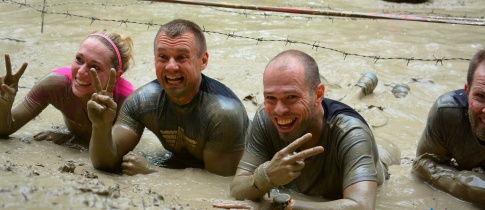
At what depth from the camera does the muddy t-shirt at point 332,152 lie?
3553 millimetres

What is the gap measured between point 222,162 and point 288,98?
1.07 metres

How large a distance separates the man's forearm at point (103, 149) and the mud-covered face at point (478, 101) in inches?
104

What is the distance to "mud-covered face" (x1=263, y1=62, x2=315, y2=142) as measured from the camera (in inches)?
140

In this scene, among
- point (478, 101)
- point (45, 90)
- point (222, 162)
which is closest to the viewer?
point (478, 101)

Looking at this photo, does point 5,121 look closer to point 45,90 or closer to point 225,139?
point 45,90

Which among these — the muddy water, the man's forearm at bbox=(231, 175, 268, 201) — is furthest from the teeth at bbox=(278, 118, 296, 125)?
the muddy water

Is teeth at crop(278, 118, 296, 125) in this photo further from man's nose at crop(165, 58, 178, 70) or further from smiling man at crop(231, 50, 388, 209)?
man's nose at crop(165, 58, 178, 70)

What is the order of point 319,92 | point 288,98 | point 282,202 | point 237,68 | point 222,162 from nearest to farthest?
1. point 282,202
2. point 288,98
3. point 319,92
4. point 222,162
5. point 237,68

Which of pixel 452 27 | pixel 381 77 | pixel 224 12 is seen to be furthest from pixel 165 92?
pixel 452 27

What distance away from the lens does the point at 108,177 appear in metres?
4.05

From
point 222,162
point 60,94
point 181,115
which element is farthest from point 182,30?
point 60,94

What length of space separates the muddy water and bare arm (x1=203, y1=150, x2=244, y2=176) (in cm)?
8

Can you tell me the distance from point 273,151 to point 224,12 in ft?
22.6

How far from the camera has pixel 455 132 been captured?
413 centimetres
